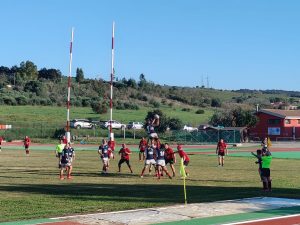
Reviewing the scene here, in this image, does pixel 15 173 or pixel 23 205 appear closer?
pixel 23 205

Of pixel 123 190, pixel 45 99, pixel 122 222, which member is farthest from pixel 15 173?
pixel 45 99

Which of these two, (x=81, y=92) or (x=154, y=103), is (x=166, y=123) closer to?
(x=154, y=103)

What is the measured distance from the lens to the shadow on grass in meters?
18.8

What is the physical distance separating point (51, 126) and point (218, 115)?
24466 mm

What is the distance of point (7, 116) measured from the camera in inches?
3565

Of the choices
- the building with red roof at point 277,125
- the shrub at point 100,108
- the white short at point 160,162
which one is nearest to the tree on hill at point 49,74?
the shrub at point 100,108

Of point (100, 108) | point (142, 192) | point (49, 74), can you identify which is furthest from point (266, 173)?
point (49, 74)

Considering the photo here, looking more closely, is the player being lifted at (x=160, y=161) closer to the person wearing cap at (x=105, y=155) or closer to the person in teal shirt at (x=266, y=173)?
the person wearing cap at (x=105, y=155)

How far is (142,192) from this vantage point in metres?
20.5

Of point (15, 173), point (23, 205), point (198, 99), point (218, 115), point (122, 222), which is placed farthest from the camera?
point (198, 99)

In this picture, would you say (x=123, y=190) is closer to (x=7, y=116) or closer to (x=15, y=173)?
(x=15, y=173)

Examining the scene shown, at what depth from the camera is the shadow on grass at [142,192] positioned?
1884cm

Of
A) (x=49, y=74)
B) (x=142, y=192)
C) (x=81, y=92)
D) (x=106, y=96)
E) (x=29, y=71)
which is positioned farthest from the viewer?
(x=49, y=74)

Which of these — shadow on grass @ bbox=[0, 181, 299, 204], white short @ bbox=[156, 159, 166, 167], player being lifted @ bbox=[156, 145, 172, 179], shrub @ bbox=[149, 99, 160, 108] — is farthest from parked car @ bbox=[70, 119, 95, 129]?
shadow on grass @ bbox=[0, 181, 299, 204]
